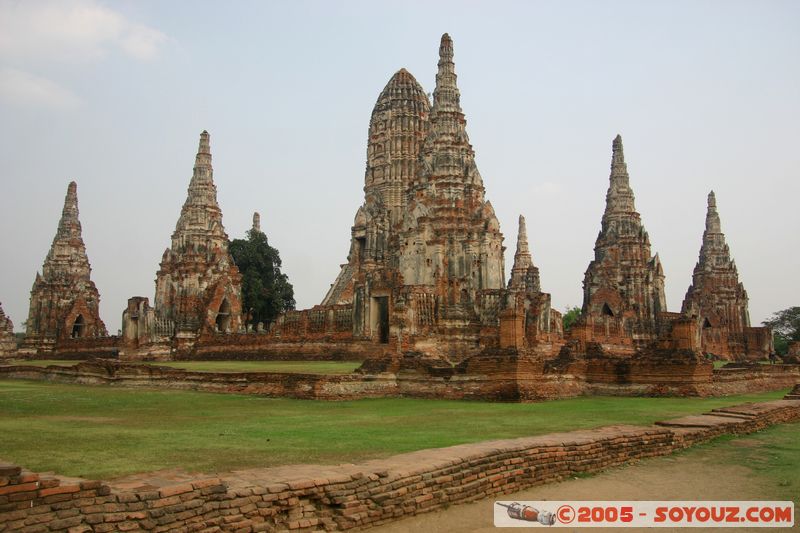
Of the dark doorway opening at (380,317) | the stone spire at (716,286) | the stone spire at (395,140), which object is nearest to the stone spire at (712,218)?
the stone spire at (716,286)

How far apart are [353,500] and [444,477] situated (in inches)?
44.1

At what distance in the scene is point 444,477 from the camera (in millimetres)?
7031

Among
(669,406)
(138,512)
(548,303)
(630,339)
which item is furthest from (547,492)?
(630,339)

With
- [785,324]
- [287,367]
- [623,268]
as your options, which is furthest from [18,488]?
[785,324]

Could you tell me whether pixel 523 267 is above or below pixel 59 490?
above

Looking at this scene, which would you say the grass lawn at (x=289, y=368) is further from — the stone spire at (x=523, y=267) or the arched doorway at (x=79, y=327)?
the stone spire at (x=523, y=267)

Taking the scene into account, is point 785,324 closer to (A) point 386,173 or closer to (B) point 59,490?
(A) point 386,173

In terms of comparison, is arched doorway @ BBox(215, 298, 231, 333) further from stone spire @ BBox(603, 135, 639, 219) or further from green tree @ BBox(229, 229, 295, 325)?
stone spire @ BBox(603, 135, 639, 219)

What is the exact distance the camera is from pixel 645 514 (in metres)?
6.71

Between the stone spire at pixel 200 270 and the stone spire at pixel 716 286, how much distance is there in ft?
104

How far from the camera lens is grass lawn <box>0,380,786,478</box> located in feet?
24.9

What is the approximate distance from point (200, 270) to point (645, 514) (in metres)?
33.2

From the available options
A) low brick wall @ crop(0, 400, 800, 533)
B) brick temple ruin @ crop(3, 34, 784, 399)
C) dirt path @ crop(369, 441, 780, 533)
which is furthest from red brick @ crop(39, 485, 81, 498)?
brick temple ruin @ crop(3, 34, 784, 399)

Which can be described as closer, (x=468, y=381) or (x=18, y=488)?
(x=18, y=488)
